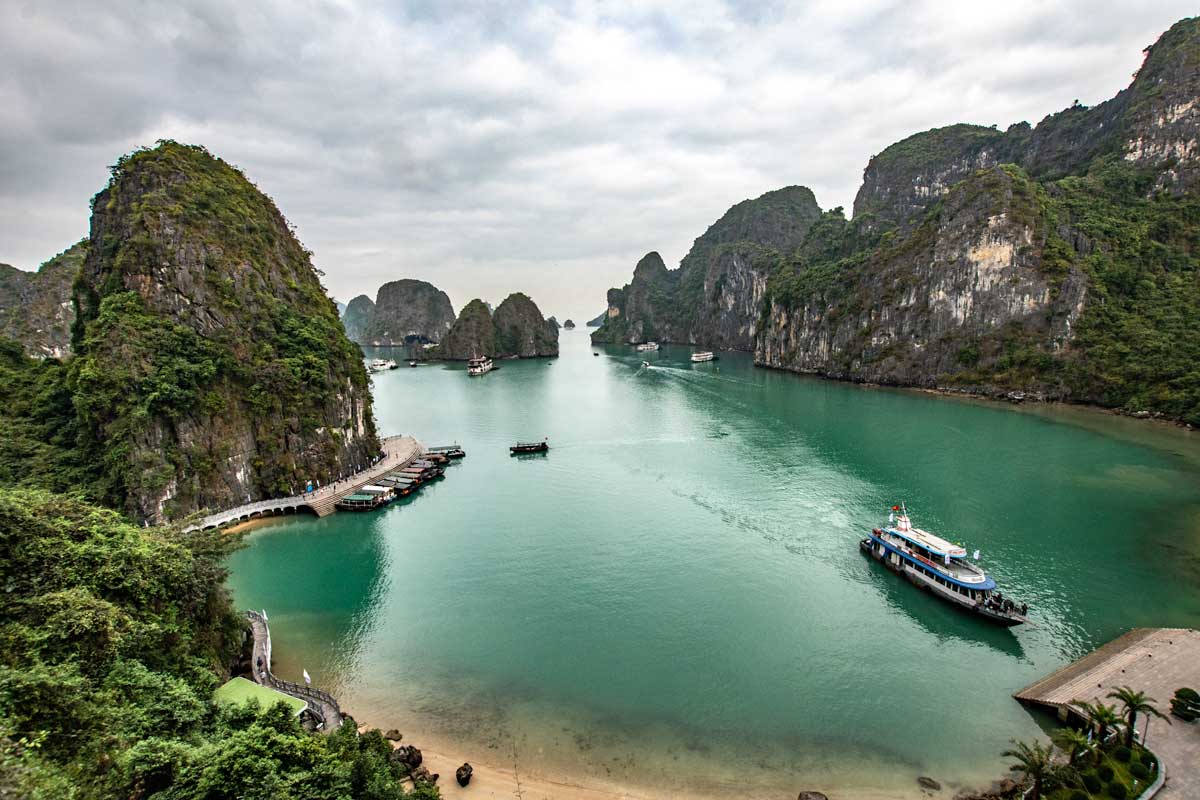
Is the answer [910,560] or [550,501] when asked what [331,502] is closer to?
[550,501]

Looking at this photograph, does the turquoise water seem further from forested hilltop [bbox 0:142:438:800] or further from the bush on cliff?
the bush on cliff

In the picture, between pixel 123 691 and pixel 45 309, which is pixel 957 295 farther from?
pixel 45 309

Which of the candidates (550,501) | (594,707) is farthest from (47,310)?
(594,707)

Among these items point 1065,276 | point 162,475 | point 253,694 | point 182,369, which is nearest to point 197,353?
point 182,369

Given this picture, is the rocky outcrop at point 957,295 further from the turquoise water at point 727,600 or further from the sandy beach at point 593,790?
the sandy beach at point 593,790

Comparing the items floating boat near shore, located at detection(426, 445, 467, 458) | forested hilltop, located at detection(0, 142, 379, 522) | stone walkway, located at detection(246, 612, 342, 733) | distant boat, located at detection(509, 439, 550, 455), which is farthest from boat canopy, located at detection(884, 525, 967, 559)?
forested hilltop, located at detection(0, 142, 379, 522)

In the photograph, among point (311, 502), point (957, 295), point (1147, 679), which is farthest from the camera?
point (957, 295)
